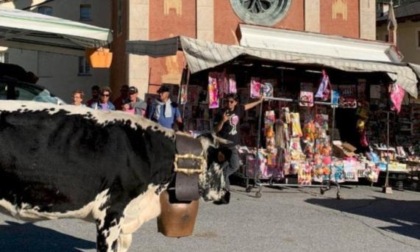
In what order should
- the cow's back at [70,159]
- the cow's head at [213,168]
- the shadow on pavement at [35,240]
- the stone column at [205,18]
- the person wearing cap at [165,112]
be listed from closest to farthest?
the cow's back at [70,159], the cow's head at [213,168], the shadow on pavement at [35,240], the person wearing cap at [165,112], the stone column at [205,18]

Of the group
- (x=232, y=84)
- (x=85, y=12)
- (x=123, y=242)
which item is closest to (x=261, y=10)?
(x=232, y=84)

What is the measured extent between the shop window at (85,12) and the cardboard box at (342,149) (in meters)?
25.9

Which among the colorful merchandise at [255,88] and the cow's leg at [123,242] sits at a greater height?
the colorful merchandise at [255,88]

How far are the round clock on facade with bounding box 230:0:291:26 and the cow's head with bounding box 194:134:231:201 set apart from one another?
753 inches

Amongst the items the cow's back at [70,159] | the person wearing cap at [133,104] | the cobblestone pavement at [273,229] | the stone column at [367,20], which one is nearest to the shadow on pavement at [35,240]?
the cobblestone pavement at [273,229]

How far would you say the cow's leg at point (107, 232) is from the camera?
5.09 m

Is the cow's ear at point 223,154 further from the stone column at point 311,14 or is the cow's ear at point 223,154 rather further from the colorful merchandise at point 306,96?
the stone column at point 311,14

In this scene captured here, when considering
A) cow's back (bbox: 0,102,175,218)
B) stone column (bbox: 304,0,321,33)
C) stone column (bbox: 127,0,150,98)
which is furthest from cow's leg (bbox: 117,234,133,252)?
stone column (bbox: 304,0,321,33)

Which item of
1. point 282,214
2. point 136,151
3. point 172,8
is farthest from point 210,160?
point 172,8

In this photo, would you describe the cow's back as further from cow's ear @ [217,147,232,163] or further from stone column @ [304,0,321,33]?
stone column @ [304,0,321,33]

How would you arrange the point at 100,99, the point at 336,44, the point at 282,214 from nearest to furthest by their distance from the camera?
the point at 282,214 → the point at 100,99 → the point at 336,44

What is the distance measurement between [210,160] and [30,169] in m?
1.43

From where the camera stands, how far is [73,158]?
4.90 metres

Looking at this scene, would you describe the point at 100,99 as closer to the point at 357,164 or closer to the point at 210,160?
the point at 357,164
